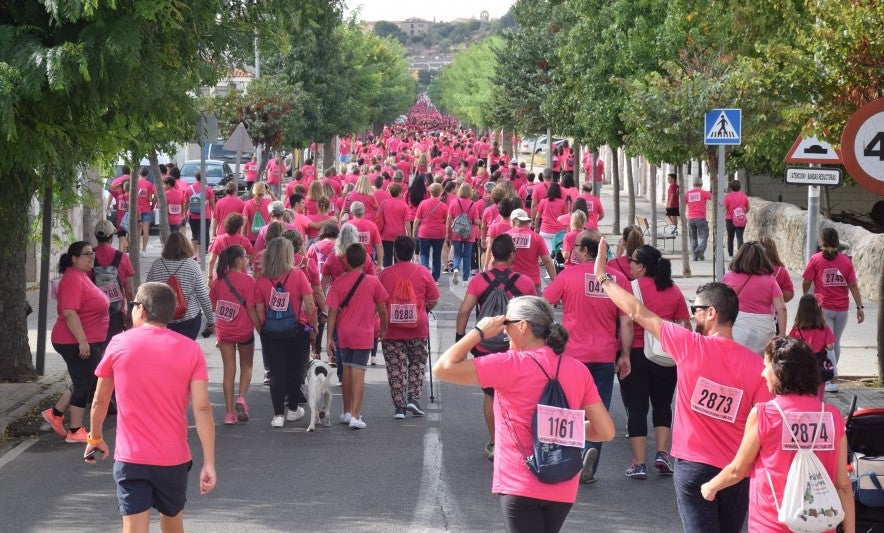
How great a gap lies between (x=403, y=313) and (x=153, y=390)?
5.17 m

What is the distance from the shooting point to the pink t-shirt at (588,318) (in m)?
9.80

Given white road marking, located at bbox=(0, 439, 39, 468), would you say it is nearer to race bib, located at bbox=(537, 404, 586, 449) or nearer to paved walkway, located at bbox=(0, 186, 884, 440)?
paved walkway, located at bbox=(0, 186, 884, 440)

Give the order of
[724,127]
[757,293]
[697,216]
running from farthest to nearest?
1. [697,216]
2. [724,127]
3. [757,293]

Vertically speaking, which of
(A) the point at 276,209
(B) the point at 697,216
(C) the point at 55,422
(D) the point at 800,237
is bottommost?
(C) the point at 55,422

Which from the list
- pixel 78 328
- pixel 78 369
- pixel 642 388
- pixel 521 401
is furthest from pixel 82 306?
pixel 521 401

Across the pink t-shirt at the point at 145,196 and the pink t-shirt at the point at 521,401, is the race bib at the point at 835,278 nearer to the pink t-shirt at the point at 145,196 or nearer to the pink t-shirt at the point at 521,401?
the pink t-shirt at the point at 521,401

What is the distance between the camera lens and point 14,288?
44.7 feet

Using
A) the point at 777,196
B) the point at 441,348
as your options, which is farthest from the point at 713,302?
the point at 777,196

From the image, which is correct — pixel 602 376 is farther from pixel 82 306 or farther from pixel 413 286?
pixel 82 306

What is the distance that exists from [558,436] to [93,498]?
4655 mm

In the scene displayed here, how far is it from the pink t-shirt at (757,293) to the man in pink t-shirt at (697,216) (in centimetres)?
1551

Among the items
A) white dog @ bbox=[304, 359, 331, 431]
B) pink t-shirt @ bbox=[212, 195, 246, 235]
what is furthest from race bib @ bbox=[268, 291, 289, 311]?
pink t-shirt @ bbox=[212, 195, 246, 235]

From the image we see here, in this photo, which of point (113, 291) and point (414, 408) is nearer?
point (113, 291)

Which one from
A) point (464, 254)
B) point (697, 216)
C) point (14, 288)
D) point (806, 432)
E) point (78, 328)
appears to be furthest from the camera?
point (697, 216)
